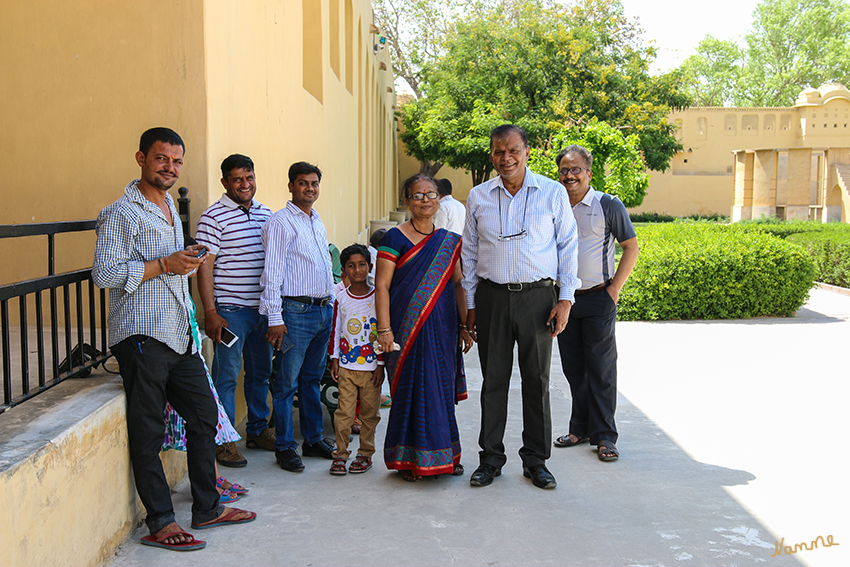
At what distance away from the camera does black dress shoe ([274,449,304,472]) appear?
413cm

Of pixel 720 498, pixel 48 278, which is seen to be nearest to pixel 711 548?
pixel 720 498

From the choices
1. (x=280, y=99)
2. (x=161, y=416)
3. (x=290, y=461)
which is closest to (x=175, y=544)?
(x=161, y=416)

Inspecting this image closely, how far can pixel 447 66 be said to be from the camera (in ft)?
86.2

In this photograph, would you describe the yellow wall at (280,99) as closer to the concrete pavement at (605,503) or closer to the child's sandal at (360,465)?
the child's sandal at (360,465)

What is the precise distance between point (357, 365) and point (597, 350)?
1.48 m

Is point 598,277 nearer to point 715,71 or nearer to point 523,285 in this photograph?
point 523,285

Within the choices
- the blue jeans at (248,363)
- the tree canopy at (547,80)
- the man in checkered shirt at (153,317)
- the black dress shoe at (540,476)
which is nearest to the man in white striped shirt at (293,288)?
the blue jeans at (248,363)

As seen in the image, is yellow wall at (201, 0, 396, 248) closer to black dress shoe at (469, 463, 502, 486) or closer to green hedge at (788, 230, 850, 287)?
black dress shoe at (469, 463, 502, 486)

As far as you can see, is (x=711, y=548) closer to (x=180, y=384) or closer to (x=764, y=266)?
(x=180, y=384)

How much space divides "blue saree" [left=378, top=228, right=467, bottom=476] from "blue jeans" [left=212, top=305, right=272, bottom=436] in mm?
878

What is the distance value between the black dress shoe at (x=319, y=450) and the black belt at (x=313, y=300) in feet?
2.80

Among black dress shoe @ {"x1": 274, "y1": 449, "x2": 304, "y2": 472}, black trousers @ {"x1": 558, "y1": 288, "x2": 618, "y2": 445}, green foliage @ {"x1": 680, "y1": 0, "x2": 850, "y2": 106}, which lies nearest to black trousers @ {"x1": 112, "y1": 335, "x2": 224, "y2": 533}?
black dress shoe @ {"x1": 274, "y1": 449, "x2": 304, "y2": 472}

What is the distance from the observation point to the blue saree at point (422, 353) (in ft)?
12.8

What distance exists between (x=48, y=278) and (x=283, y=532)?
4.94 feet
